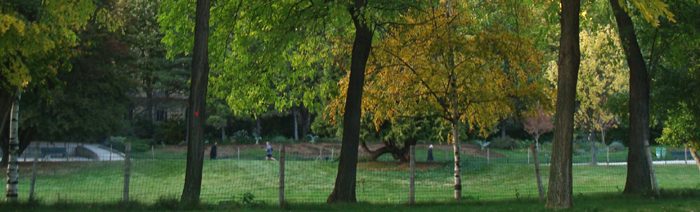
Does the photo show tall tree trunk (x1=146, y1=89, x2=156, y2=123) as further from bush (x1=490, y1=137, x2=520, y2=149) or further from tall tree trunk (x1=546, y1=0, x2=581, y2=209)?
tall tree trunk (x1=546, y1=0, x2=581, y2=209)

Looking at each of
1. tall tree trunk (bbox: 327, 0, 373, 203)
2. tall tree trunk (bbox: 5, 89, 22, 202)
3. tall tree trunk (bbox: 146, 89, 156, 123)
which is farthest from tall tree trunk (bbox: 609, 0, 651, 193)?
tall tree trunk (bbox: 146, 89, 156, 123)

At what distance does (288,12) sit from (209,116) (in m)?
34.3

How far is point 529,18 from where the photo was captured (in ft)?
52.6

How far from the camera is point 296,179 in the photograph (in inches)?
926

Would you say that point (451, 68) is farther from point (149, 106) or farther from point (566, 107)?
point (149, 106)

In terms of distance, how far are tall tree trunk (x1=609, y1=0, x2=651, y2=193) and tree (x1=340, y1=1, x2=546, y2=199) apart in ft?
7.31

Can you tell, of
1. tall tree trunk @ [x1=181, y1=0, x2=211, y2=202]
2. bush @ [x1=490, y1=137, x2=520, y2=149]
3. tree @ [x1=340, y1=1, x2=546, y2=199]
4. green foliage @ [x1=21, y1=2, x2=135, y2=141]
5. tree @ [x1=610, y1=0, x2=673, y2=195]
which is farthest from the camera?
bush @ [x1=490, y1=137, x2=520, y2=149]

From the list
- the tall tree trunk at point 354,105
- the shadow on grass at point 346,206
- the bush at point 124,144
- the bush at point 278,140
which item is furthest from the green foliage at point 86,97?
the tall tree trunk at point 354,105

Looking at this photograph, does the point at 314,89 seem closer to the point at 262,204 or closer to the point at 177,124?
the point at 262,204

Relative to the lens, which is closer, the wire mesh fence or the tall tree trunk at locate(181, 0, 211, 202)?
the tall tree trunk at locate(181, 0, 211, 202)

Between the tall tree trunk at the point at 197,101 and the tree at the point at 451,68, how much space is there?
5.05 metres

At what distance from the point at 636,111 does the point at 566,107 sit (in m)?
5.30

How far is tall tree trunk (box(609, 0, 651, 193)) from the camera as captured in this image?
1521cm

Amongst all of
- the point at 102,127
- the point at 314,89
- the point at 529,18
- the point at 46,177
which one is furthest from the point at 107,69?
the point at 529,18
